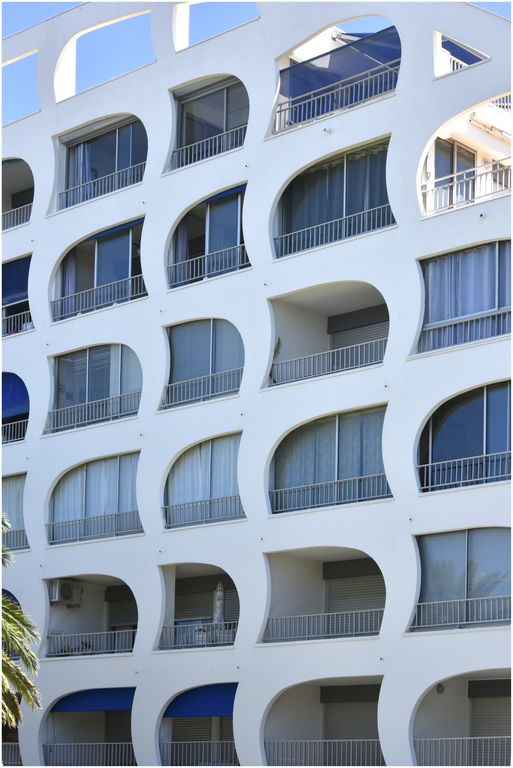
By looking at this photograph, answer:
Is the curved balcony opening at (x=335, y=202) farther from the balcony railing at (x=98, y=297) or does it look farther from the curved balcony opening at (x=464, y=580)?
the curved balcony opening at (x=464, y=580)

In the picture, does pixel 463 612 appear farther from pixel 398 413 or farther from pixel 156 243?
pixel 156 243

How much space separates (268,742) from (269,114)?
1758cm

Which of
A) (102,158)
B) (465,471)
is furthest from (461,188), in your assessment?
(102,158)

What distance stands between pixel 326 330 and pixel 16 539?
12.5 m

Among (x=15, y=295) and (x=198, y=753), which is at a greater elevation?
(x=15, y=295)

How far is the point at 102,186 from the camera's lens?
44.4 metres

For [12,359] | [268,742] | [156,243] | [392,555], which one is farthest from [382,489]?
[12,359]

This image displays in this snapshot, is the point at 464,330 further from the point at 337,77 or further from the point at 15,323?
the point at 15,323

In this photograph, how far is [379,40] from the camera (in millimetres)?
37531

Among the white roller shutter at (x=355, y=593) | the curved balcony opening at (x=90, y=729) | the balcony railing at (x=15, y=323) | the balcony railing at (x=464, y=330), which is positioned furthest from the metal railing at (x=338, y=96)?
the curved balcony opening at (x=90, y=729)

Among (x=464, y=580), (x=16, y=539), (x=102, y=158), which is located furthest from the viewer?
(x=102, y=158)

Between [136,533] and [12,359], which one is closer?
[136,533]

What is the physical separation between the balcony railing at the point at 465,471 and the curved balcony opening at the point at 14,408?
15.8 metres

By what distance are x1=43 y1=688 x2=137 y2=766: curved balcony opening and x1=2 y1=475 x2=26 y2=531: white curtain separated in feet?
20.4
